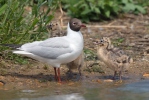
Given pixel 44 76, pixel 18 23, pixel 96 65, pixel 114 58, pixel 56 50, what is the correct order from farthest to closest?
pixel 96 65 → pixel 18 23 → pixel 44 76 → pixel 114 58 → pixel 56 50

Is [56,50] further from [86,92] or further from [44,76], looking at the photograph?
[86,92]

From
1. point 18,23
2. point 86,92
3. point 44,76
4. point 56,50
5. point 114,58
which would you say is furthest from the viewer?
point 18,23

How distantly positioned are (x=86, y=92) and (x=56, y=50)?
0.92 m

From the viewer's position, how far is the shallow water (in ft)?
26.5

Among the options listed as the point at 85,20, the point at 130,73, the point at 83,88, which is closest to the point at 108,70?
the point at 130,73

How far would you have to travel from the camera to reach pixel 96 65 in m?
10.2

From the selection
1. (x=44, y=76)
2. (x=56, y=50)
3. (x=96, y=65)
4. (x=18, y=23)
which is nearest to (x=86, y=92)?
(x=56, y=50)

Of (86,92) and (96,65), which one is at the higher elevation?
(96,65)

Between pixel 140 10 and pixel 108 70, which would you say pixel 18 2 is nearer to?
pixel 108 70

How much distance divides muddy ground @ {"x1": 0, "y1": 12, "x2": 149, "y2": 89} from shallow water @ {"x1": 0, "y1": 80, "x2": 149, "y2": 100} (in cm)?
29

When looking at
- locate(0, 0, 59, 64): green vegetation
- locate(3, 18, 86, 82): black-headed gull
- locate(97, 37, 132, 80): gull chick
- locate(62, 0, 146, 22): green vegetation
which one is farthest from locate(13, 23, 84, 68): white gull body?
locate(62, 0, 146, 22): green vegetation

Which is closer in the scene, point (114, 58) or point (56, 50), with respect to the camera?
point (56, 50)

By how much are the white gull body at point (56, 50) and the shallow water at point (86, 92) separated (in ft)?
1.45

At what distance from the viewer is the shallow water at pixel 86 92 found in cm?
808
